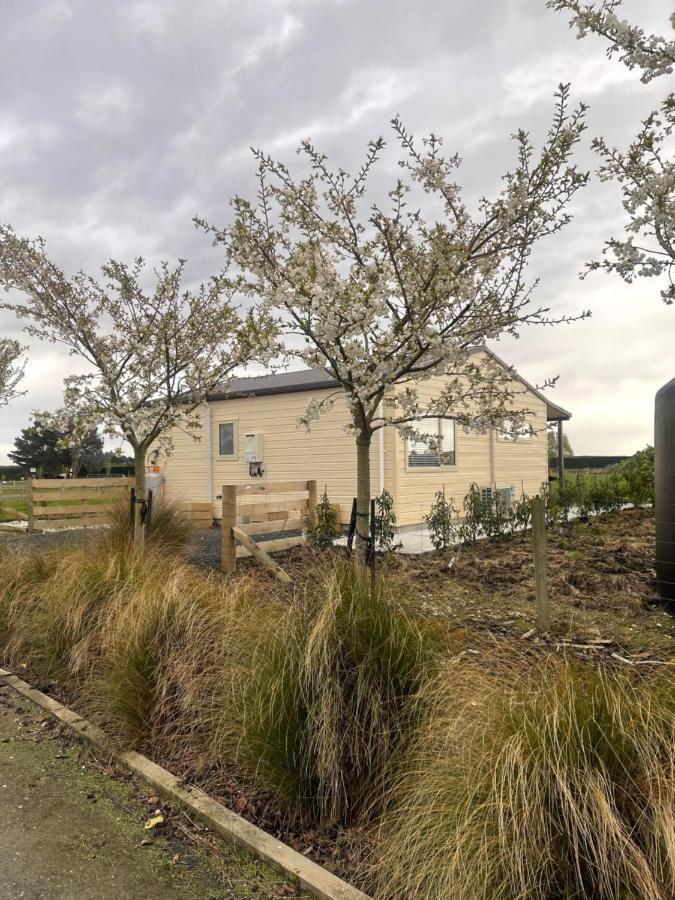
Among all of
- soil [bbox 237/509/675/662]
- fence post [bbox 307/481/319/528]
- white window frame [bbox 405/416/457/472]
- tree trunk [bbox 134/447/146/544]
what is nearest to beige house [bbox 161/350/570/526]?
white window frame [bbox 405/416/457/472]

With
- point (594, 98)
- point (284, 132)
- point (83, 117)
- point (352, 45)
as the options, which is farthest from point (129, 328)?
point (594, 98)

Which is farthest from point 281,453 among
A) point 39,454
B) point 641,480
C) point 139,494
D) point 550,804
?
point 39,454

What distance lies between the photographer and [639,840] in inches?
74.2

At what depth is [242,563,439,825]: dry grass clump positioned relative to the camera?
273cm

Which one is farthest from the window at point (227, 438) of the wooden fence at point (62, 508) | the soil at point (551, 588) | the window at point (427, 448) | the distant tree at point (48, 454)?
the distant tree at point (48, 454)

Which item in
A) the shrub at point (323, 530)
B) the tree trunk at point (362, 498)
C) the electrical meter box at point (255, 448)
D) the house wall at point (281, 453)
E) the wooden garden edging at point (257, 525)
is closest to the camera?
the tree trunk at point (362, 498)

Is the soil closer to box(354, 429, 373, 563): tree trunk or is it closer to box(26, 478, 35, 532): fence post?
box(354, 429, 373, 563): tree trunk

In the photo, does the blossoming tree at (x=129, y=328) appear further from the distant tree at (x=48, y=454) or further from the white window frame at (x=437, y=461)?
the distant tree at (x=48, y=454)

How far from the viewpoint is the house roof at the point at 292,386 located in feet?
44.3

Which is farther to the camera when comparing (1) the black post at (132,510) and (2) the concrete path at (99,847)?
(1) the black post at (132,510)

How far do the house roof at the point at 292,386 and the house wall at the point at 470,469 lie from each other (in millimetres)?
1321

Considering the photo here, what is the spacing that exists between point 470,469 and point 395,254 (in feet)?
32.8

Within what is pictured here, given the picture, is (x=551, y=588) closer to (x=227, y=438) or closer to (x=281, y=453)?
(x=281, y=453)

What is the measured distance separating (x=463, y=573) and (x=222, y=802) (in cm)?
446
